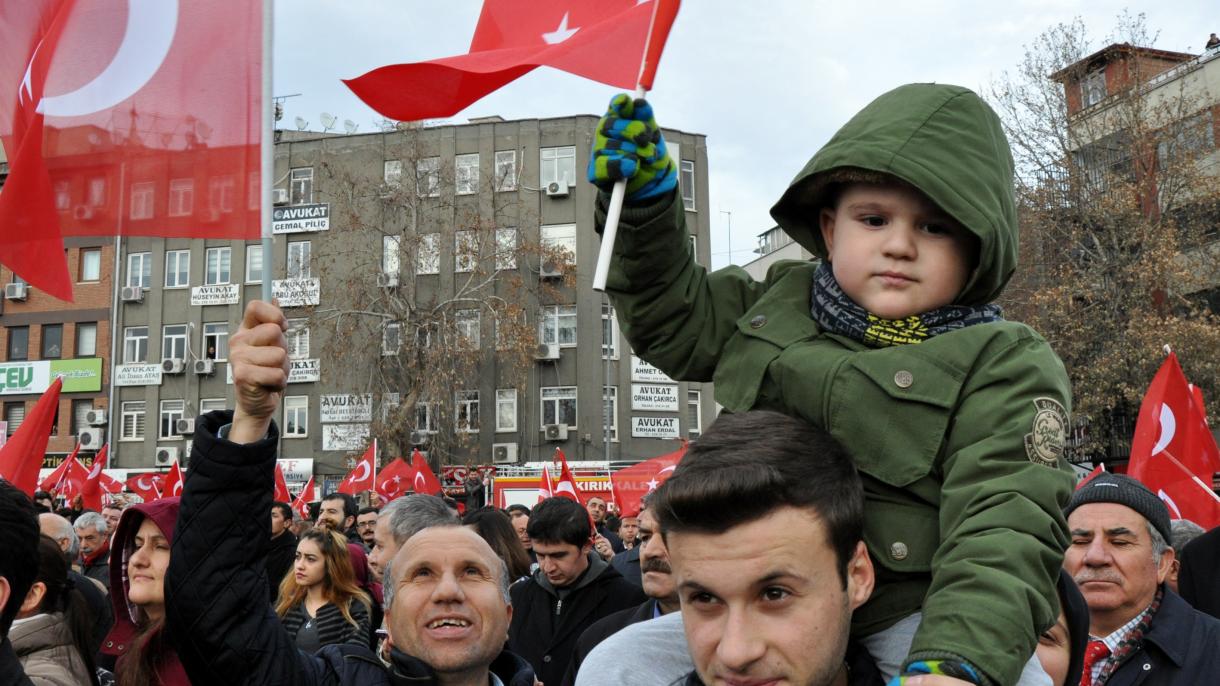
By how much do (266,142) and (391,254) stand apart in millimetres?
35015

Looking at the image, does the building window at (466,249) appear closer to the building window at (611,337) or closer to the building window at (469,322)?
the building window at (469,322)

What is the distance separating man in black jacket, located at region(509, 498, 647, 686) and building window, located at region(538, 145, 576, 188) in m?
31.8

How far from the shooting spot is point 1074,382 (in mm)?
25266

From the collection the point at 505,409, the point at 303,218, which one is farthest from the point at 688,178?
the point at 303,218

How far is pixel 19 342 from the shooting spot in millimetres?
44625

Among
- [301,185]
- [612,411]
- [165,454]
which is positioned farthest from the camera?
[165,454]

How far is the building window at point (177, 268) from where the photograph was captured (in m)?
42.1

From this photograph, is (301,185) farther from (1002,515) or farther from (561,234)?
(1002,515)

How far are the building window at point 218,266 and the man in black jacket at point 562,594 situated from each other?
37.1 metres

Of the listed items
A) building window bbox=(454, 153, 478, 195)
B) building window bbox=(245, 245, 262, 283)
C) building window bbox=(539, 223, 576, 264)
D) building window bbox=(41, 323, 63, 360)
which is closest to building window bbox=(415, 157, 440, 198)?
building window bbox=(454, 153, 478, 195)

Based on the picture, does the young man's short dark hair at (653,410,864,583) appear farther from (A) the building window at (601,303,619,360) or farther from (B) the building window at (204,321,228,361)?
(B) the building window at (204,321,228,361)

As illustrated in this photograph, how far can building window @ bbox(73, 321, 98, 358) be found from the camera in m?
43.3

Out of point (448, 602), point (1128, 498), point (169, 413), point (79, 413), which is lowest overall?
point (448, 602)

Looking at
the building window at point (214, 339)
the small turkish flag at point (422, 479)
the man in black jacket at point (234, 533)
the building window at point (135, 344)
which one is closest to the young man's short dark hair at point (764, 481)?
the man in black jacket at point (234, 533)
